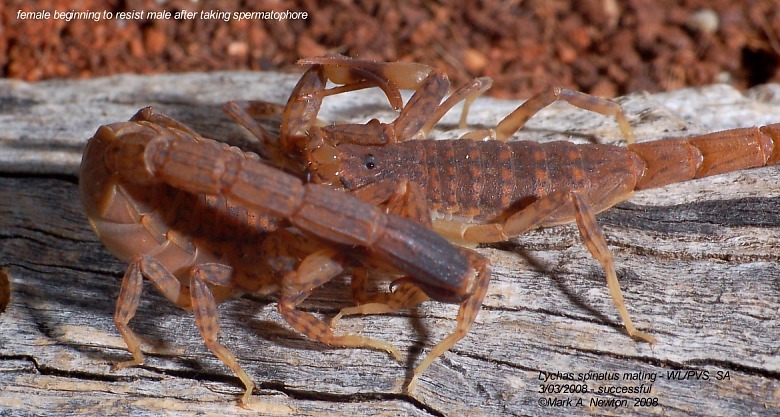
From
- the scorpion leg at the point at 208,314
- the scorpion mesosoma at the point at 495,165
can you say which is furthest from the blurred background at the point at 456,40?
the scorpion leg at the point at 208,314

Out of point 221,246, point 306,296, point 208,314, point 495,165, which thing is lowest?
point 208,314

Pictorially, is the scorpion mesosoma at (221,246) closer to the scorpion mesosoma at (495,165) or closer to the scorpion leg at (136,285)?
the scorpion leg at (136,285)

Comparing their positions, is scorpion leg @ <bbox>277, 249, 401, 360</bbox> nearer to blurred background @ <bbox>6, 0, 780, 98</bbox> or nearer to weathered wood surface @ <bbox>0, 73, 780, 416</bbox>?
weathered wood surface @ <bbox>0, 73, 780, 416</bbox>

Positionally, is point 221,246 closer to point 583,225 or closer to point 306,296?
point 306,296

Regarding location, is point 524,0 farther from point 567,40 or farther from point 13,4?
point 13,4

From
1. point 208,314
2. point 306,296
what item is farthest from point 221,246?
point 306,296

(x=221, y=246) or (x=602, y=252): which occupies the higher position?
(x=602, y=252)

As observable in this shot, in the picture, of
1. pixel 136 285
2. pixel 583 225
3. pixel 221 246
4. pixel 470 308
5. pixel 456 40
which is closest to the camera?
pixel 470 308
